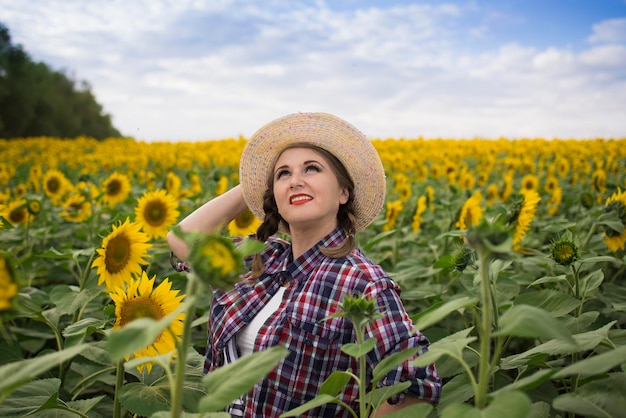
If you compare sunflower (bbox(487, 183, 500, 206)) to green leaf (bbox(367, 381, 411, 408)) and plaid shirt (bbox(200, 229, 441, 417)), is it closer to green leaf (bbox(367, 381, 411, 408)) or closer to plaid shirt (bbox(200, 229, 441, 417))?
plaid shirt (bbox(200, 229, 441, 417))

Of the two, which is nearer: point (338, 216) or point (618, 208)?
point (338, 216)

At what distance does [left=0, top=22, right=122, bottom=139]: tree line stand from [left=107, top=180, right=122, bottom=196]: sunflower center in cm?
2567

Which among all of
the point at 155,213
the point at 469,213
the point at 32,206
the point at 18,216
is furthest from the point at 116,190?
the point at 469,213

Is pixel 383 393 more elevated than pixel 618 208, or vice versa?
pixel 618 208

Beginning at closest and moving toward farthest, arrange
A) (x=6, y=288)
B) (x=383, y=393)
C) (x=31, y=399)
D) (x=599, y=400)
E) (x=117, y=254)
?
(x=6, y=288) → (x=599, y=400) → (x=383, y=393) → (x=31, y=399) → (x=117, y=254)

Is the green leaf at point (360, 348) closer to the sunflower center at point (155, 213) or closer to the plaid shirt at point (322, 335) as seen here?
the plaid shirt at point (322, 335)

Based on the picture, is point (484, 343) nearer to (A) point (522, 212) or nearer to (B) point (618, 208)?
(A) point (522, 212)

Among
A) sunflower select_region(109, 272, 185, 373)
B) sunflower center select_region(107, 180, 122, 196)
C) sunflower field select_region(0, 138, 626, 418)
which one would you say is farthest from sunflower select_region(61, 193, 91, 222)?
sunflower select_region(109, 272, 185, 373)

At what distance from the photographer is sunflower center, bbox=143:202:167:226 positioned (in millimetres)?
3081

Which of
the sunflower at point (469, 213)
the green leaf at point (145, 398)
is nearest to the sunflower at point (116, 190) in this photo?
the sunflower at point (469, 213)

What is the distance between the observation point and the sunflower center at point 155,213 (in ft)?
10.1

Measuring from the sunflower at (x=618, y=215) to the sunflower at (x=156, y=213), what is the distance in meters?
2.10

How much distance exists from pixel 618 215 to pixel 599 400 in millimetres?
1783

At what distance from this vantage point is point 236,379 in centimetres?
88
